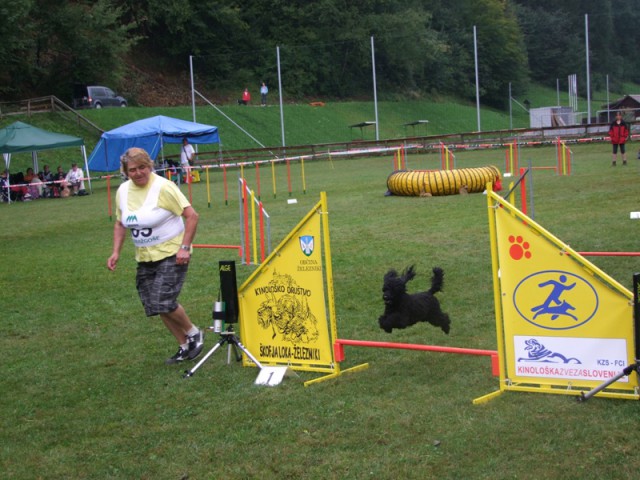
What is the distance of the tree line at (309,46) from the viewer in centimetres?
4678

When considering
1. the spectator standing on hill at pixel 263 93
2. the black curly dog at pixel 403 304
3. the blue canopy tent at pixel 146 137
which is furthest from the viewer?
the spectator standing on hill at pixel 263 93

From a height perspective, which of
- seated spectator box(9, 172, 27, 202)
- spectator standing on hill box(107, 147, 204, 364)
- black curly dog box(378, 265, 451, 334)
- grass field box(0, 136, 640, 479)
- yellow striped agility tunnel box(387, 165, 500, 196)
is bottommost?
grass field box(0, 136, 640, 479)

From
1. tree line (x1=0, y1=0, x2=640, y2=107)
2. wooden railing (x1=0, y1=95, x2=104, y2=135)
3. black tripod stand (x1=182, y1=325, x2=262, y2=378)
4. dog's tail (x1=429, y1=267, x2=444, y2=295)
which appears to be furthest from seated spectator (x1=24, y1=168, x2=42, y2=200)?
dog's tail (x1=429, y1=267, x2=444, y2=295)

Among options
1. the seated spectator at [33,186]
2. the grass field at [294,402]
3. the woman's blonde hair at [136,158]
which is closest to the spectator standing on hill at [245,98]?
the seated spectator at [33,186]

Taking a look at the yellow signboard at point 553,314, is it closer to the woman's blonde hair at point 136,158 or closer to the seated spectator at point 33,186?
the woman's blonde hair at point 136,158

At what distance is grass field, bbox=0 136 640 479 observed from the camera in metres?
4.24

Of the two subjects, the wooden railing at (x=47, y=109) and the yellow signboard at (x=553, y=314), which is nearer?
the yellow signboard at (x=553, y=314)

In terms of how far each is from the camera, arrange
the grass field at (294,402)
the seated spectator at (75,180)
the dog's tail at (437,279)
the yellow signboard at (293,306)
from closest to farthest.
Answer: the grass field at (294,402)
the yellow signboard at (293,306)
the dog's tail at (437,279)
the seated spectator at (75,180)

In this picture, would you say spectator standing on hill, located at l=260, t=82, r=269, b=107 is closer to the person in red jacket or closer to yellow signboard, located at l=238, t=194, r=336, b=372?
the person in red jacket

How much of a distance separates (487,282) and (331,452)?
4.33m

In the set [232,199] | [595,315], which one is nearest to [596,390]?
[595,315]

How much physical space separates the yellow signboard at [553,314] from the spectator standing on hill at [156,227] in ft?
7.40

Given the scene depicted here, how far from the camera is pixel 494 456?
4.18 m

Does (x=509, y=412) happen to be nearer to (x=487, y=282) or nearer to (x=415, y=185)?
(x=487, y=282)
